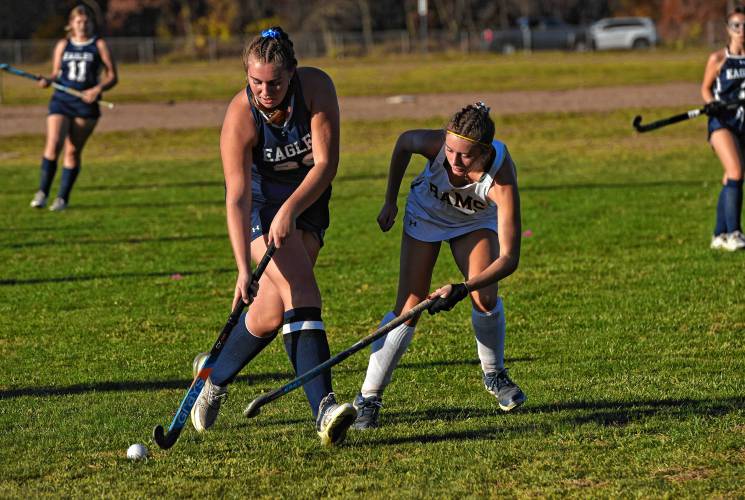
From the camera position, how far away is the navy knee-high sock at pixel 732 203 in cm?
1090

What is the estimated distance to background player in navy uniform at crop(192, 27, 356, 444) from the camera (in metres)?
5.35

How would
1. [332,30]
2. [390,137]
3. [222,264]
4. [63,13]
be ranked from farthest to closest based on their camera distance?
1. [332,30]
2. [63,13]
3. [390,137]
4. [222,264]

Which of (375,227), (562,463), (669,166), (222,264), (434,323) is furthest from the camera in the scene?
(669,166)

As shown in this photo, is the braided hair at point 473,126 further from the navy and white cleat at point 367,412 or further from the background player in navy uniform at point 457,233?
the navy and white cleat at point 367,412

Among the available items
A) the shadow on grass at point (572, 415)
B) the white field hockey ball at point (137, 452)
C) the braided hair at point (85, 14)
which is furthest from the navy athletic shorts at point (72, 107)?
the white field hockey ball at point (137, 452)

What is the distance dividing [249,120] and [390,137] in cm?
1798

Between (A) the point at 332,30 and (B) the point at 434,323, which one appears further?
(A) the point at 332,30

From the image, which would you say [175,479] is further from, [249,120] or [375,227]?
[375,227]

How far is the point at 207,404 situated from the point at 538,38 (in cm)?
5159

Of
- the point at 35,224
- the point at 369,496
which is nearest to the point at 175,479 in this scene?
the point at 369,496

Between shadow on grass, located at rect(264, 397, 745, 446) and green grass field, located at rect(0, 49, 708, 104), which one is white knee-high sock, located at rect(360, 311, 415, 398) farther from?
green grass field, located at rect(0, 49, 708, 104)

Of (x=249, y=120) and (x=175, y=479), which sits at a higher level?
(x=249, y=120)

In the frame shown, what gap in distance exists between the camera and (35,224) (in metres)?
13.4

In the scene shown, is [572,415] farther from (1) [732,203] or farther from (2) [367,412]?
(1) [732,203]
